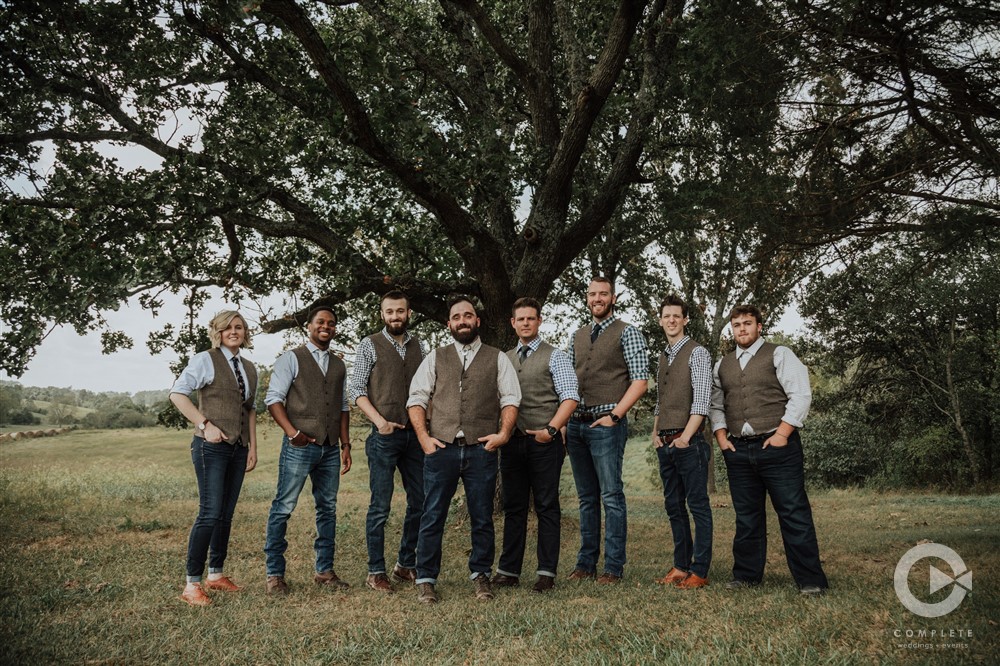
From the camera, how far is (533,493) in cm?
583

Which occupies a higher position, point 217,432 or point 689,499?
→ point 217,432

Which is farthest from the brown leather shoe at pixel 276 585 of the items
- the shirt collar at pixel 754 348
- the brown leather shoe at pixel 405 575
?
the shirt collar at pixel 754 348

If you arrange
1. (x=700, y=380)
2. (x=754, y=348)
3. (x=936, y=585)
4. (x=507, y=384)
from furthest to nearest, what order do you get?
(x=700, y=380) < (x=754, y=348) < (x=507, y=384) < (x=936, y=585)

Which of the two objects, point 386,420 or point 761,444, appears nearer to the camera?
point 761,444

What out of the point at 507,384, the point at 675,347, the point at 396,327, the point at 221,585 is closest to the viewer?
the point at 507,384

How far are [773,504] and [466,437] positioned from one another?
264 cm

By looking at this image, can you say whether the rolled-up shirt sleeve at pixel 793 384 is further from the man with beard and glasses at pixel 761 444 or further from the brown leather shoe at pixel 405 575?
the brown leather shoe at pixel 405 575

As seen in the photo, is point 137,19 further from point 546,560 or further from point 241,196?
point 546,560

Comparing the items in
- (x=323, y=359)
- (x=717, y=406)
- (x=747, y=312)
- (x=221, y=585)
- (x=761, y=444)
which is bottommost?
(x=221, y=585)

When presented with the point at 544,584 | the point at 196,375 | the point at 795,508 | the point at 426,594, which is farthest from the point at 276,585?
the point at 795,508

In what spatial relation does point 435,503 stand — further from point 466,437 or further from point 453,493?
point 466,437

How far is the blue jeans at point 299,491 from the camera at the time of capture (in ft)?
20.1

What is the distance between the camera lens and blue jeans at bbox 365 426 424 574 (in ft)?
20.5

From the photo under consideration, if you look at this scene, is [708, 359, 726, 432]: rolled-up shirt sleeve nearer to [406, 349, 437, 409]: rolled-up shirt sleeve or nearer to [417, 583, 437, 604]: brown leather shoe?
[406, 349, 437, 409]: rolled-up shirt sleeve
